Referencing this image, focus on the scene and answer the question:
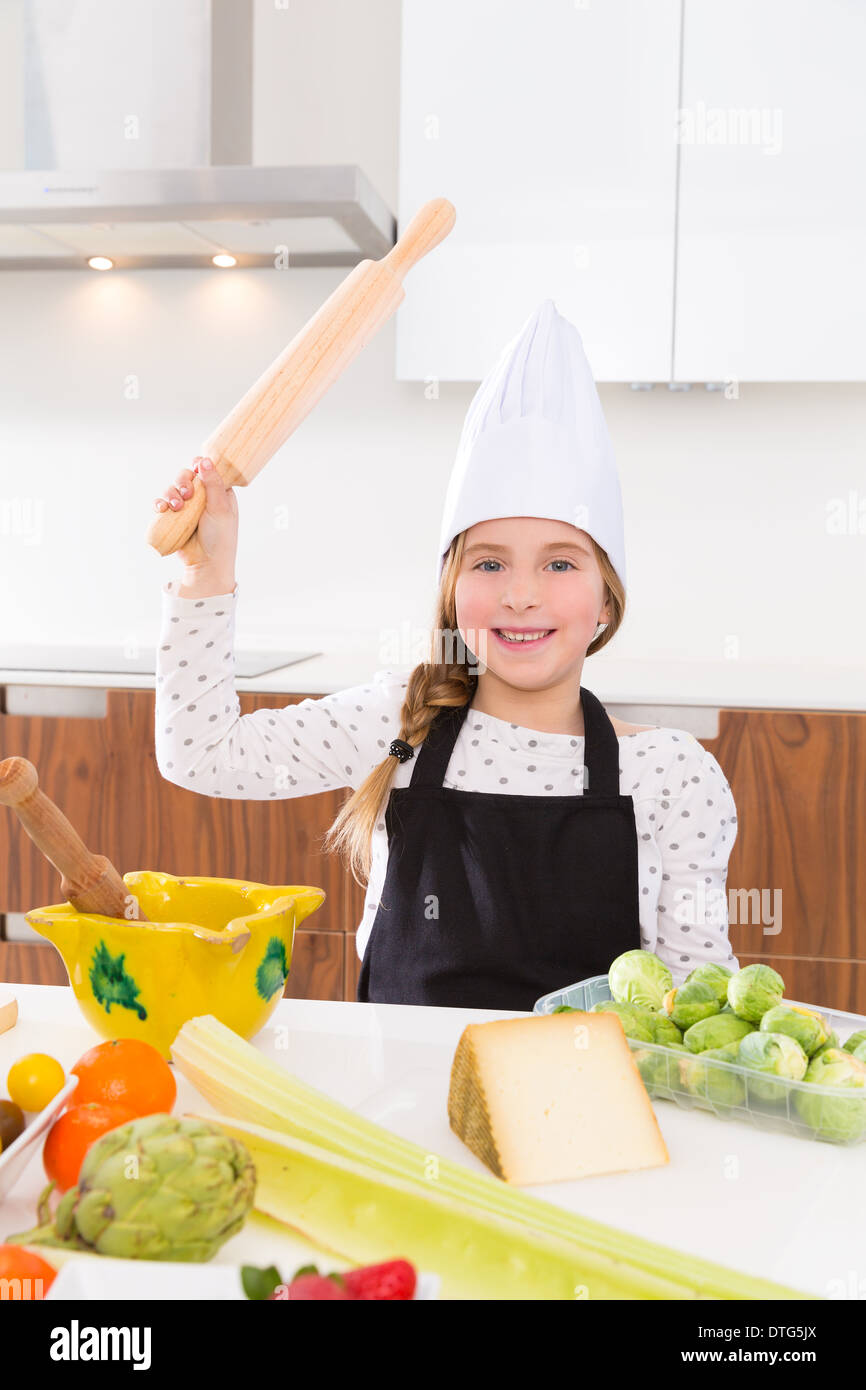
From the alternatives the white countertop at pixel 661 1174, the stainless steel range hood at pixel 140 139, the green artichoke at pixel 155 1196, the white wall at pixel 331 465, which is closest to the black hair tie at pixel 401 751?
the white countertop at pixel 661 1174

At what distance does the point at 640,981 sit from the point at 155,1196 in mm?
386

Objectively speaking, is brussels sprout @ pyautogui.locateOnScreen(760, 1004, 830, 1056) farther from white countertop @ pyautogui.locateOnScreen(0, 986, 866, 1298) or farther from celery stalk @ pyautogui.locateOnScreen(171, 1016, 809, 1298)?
celery stalk @ pyautogui.locateOnScreen(171, 1016, 809, 1298)

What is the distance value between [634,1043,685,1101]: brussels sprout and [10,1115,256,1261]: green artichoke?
0.97 feet

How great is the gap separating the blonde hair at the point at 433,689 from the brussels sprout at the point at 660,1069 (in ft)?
1.82

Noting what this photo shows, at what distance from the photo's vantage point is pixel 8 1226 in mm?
580

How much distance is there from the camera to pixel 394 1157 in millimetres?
590

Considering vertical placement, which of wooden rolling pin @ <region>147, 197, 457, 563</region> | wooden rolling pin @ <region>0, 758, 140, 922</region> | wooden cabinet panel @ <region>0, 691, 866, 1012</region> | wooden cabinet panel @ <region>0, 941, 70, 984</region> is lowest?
wooden cabinet panel @ <region>0, 941, 70, 984</region>

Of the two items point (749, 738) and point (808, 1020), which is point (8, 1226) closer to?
point (808, 1020)

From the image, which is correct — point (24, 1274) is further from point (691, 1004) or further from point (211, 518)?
point (211, 518)

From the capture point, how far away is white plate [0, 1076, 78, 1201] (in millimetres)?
573

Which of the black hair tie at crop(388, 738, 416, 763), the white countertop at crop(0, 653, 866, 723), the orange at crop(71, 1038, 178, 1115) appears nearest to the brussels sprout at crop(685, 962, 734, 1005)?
the orange at crop(71, 1038, 178, 1115)

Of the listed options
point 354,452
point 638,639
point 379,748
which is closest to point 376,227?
point 354,452

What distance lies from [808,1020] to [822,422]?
1.89 metres
